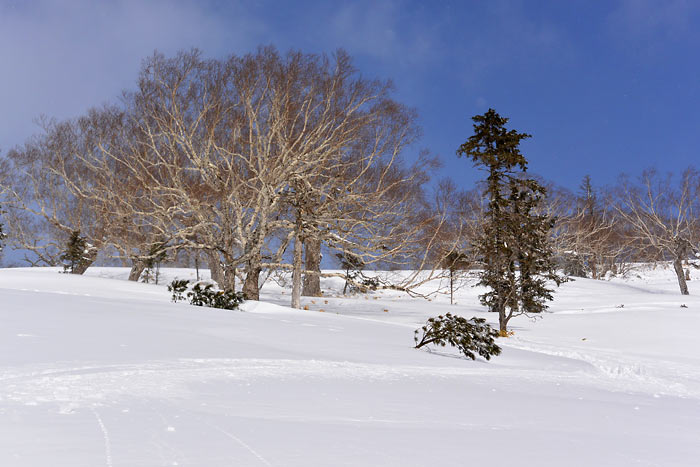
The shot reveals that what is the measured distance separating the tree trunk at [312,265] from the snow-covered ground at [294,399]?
38.5ft

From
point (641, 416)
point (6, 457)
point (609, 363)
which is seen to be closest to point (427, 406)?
point (641, 416)

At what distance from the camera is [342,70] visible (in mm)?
17078

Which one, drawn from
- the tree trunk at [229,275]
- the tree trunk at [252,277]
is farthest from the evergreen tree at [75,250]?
the tree trunk at [252,277]

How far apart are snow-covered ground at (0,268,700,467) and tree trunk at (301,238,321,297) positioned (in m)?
11.7

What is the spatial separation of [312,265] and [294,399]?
18929 mm

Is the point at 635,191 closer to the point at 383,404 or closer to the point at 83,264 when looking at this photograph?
the point at 83,264

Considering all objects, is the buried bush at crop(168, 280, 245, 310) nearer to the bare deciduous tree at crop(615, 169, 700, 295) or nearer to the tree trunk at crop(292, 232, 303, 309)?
the tree trunk at crop(292, 232, 303, 309)

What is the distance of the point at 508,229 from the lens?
14.5 meters

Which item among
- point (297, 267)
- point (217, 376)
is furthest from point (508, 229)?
point (217, 376)

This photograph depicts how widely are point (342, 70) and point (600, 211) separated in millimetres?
33734

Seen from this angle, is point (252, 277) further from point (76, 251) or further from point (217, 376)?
point (217, 376)

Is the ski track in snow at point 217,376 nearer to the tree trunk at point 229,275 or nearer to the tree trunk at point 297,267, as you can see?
the tree trunk at point 297,267

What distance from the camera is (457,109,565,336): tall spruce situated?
14.3 m

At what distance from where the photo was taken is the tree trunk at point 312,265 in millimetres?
20797
